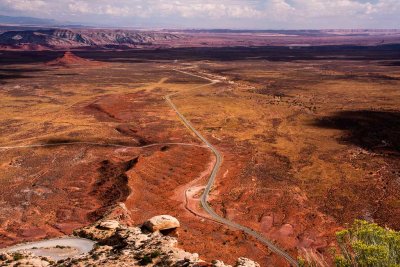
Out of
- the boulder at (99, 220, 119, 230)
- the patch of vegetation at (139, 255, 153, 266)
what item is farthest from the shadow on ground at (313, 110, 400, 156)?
the patch of vegetation at (139, 255, 153, 266)

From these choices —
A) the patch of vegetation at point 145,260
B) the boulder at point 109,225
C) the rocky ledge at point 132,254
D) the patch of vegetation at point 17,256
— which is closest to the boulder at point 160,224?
the rocky ledge at point 132,254

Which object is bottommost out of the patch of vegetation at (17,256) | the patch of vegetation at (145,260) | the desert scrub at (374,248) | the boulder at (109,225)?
the boulder at (109,225)

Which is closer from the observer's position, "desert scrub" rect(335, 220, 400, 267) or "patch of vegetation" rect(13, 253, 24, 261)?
"desert scrub" rect(335, 220, 400, 267)

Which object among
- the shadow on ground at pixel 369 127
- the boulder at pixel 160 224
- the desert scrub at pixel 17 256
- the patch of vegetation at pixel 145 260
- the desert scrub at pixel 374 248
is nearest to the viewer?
the desert scrub at pixel 374 248

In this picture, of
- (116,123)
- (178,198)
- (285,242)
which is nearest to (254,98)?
(116,123)

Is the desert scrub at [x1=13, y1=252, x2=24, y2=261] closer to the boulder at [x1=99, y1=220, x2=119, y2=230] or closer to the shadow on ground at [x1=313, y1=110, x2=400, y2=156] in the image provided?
the boulder at [x1=99, y1=220, x2=119, y2=230]

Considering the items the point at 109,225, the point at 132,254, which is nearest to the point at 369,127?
the point at 109,225

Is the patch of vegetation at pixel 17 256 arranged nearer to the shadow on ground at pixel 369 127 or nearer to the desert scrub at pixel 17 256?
the desert scrub at pixel 17 256

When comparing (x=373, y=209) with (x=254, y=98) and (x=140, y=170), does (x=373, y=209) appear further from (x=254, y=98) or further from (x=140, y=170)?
(x=254, y=98)
